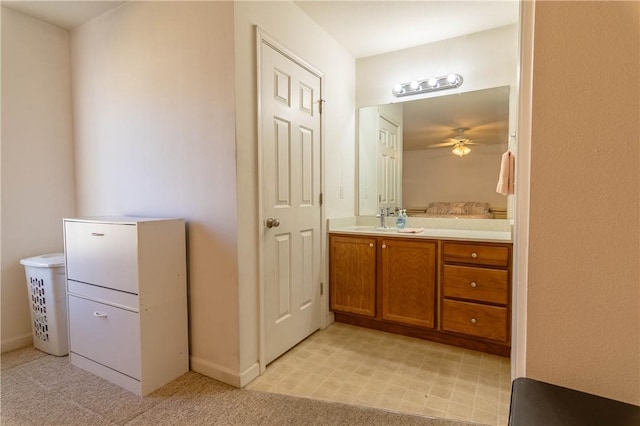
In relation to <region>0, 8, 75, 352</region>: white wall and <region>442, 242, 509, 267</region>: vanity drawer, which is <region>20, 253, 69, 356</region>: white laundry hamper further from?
<region>442, 242, 509, 267</region>: vanity drawer

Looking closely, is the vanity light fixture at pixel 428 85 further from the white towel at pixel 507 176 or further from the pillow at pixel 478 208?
the pillow at pixel 478 208

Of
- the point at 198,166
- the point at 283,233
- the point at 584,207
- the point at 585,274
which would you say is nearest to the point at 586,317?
the point at 585,274

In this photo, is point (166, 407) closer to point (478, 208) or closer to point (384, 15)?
point (478, 208)

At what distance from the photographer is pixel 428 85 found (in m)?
2.68

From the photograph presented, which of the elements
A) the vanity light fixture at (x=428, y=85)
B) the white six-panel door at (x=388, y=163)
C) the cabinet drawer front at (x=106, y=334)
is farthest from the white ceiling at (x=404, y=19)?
the cabinet drawer front at (x=106, y=334)

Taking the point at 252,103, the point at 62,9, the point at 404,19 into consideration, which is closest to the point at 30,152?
the point at 62,9

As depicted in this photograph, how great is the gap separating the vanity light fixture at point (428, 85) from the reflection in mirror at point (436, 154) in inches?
3.5

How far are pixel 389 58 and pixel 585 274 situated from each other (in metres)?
2.66

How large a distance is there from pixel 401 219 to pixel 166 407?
2.17 meters

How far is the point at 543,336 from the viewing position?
2.28ft

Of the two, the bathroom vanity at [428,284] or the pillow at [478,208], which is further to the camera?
the pillow at [478,208]

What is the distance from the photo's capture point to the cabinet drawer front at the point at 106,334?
170cm

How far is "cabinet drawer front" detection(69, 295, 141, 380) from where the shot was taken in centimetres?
170

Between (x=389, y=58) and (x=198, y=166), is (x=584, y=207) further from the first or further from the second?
(x=389, y=58)
